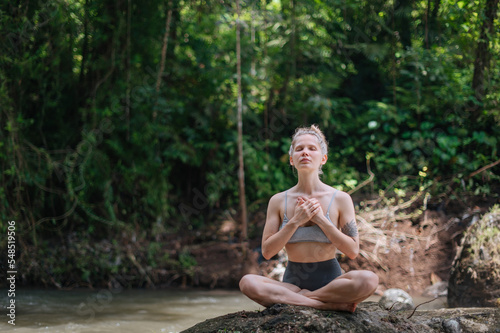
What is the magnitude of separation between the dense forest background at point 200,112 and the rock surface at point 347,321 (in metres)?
4.31

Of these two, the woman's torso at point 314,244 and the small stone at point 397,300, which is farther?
the small stone at point 397,300

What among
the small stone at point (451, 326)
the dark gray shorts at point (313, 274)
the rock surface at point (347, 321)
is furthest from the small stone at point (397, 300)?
the dark gray shorts at point (313, 274)

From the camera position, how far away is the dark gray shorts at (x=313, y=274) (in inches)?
127

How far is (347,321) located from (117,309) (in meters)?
3.41

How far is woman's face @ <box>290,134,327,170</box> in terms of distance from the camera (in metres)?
3.38

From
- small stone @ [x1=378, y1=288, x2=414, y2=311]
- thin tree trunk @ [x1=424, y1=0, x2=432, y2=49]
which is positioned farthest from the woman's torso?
thin tree trunk @ [x1=424, y1=0, x2=432, y2=49]

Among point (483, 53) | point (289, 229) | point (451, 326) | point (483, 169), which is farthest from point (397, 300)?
point (483, 53)

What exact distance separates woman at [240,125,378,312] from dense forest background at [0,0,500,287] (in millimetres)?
4207

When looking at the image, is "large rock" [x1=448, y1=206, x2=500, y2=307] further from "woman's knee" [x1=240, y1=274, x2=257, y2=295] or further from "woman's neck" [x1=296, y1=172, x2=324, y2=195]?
"woman's knee" [x1=240, y1=274, x2=257, y2=295]

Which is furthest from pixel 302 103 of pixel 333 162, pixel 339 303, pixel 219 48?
pixel 339 303

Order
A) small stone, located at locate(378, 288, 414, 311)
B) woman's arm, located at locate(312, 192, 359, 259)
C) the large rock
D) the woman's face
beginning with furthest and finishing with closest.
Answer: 1. small stone, located at locate(378, 288, 414, 311)
2. the large rock
3. the woman's face
4. woman's arm, located at locate(312, 192, 359, 259)

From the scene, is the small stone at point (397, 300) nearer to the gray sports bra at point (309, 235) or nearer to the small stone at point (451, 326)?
the small stone at point (451, 326)

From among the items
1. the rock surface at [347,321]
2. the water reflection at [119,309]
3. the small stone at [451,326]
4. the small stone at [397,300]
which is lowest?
the water reflection at [119,309]

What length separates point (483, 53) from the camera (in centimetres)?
782
